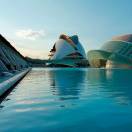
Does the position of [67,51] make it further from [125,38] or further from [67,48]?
[125,38]

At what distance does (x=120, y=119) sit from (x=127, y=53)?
87.2m

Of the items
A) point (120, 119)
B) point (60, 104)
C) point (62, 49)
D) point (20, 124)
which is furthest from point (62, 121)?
point (62, 49)

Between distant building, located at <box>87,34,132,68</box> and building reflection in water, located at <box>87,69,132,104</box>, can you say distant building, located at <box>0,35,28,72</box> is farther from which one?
distant building, located at <box>87,34,132,68</box>

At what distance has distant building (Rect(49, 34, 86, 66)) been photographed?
138750mm

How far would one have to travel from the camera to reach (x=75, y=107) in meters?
11.1

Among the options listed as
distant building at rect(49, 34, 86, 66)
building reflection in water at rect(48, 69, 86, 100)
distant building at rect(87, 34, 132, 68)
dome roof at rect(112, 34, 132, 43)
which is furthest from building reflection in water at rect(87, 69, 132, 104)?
distant building at rect(49, 34, 86, 66)

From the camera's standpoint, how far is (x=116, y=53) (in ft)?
313

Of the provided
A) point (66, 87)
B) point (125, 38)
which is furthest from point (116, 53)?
point (66, 87)

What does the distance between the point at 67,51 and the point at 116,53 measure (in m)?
46.2

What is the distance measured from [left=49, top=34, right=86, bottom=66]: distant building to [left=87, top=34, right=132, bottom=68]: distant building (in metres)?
28.4

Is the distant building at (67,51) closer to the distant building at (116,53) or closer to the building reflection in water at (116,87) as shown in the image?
the distant building at (116,53)

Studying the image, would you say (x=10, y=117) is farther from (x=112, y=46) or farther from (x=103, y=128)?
(x=112, y=46)

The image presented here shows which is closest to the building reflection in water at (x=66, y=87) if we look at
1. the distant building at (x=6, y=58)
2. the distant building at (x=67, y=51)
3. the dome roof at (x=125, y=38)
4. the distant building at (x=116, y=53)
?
the distant building at (x=6, y=58)

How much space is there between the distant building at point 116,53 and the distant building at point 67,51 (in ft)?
93.1
